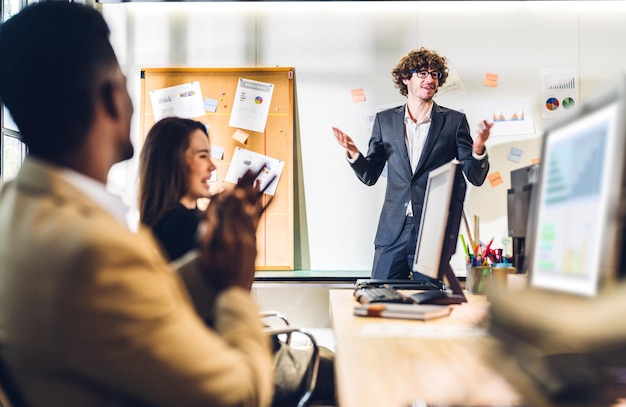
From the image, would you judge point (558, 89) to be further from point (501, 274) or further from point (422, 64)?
point (501, 274)

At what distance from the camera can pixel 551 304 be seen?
0.95 metres

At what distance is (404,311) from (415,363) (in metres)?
0.54

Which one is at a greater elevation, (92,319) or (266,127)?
(266,127)

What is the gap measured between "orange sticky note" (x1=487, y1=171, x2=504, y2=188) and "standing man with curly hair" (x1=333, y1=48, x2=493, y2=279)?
25.9 inches

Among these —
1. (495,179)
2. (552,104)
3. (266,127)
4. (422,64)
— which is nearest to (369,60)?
(422,64)

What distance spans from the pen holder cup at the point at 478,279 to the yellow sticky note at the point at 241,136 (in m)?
2.32

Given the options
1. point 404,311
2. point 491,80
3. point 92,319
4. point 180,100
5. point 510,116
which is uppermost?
point 491,80

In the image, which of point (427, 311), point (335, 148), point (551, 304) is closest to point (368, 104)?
point (335, 148)

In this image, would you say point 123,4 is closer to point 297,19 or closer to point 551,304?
point 297,19

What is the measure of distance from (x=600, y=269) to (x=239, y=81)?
3532mm

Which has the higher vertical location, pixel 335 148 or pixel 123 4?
pixel 123 4

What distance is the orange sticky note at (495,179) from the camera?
13.5 ft

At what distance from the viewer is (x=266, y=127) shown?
4.12 m

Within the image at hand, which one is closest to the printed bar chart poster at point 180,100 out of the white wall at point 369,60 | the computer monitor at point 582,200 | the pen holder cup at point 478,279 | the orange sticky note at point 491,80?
the white wall at point 369,60
